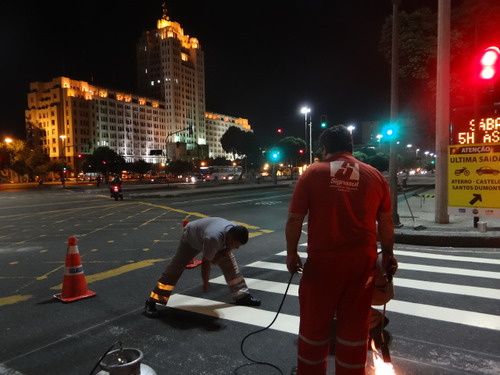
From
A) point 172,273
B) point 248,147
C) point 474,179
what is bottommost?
point 172,273

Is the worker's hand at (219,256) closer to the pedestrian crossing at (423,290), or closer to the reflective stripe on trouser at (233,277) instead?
the reflective stripe on trouser at (233,277)

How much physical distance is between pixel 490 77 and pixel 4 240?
→ 13315 mm

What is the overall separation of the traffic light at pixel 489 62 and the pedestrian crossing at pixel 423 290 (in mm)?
4043

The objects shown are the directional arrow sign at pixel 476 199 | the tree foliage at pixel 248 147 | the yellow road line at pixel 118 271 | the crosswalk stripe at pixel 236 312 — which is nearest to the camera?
the crosswalk stripe at pixel 236 312

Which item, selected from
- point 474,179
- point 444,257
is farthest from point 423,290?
point 474,179

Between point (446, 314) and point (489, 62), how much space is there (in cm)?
622

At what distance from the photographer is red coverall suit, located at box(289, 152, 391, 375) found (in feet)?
9.14

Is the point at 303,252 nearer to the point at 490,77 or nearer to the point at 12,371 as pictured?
the point at 490,77

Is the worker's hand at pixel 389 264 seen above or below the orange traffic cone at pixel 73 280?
above

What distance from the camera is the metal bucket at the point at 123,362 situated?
312 centimetres

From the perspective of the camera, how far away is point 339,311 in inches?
112

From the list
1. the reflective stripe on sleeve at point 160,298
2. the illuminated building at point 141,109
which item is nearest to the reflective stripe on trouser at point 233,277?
the reflective stripe on sleeve at point 160,298

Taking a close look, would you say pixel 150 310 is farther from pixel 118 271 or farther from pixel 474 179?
pixel 474 179

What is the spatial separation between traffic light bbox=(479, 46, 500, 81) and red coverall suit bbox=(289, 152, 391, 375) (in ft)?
24.8
